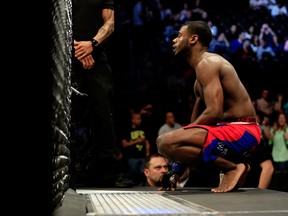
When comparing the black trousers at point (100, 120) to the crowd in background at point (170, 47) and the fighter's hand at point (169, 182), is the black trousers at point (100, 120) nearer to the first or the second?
the fighter's hand at point (169, 182)

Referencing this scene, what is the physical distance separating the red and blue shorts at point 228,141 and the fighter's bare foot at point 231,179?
3.8 inches

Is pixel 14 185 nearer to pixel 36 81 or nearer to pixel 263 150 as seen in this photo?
pixel 36 81

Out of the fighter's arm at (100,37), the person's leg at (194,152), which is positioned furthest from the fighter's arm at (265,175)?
the fighter's arm at (100,37)

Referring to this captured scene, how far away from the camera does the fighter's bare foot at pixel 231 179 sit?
3104 millimetres

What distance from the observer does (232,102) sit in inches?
134

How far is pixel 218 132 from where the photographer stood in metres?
3.23

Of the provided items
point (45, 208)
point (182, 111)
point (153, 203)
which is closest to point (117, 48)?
point (182, 111)

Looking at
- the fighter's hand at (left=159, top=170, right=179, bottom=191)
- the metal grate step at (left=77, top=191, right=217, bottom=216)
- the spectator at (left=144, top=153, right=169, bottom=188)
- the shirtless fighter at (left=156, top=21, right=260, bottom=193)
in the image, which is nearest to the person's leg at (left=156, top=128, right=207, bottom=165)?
the shirtless fighter at (left=156, top=21, right=260, bottom=193)

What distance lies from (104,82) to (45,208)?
2.52 meters

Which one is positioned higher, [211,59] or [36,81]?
[211,59]

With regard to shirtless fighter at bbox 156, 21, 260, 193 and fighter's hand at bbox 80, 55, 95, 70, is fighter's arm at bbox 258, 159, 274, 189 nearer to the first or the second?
shirtless fighter at bbox 156, 21, 260, 193

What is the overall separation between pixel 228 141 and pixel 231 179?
0.83 feet

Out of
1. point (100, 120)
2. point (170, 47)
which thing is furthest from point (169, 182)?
point (170, 47)

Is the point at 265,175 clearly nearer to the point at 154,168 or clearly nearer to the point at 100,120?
the point at 154,168
